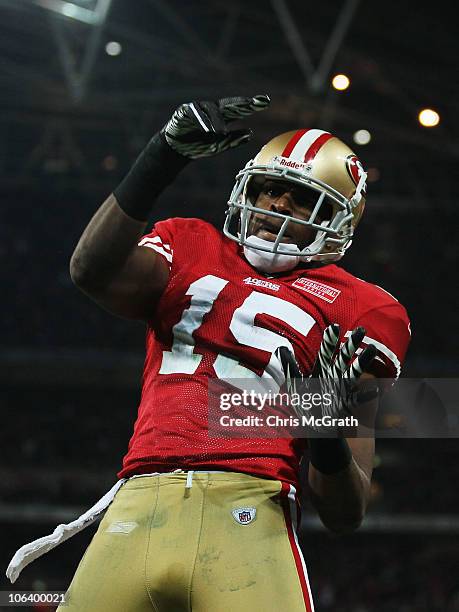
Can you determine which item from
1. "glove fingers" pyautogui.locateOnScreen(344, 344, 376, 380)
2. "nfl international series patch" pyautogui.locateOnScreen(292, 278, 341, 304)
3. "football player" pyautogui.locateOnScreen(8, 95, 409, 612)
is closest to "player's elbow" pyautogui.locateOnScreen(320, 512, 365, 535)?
"football player" pyautogui.locateOnScreen(8, 95, 409, 612)

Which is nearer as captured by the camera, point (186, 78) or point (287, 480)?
point (287, 480)

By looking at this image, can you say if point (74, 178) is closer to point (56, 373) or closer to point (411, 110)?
point (56, 373)

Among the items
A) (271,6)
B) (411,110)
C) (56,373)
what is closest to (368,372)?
(271,6)

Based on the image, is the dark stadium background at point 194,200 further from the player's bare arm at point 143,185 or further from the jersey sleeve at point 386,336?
the player's bare arm at point 143,185

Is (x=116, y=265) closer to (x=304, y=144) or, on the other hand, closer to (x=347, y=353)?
(x=347, y=353)

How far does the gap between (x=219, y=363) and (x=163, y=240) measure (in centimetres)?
33

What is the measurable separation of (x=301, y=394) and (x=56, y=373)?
9837 mm

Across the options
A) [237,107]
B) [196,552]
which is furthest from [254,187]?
[196,552]

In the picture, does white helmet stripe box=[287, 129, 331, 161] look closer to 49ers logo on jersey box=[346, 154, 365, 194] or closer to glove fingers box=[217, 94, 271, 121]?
49ers logo on jersey box=[346, 154, 365, 194]

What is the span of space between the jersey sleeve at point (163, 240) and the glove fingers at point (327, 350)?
0.46 meters

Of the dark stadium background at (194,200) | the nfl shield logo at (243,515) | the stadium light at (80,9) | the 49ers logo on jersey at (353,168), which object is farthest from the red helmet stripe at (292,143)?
the dark stadium background at (194,200)

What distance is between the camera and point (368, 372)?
210 centimetres

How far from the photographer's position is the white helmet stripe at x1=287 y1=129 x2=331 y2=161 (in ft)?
7.67

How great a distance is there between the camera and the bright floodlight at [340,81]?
324 inches
